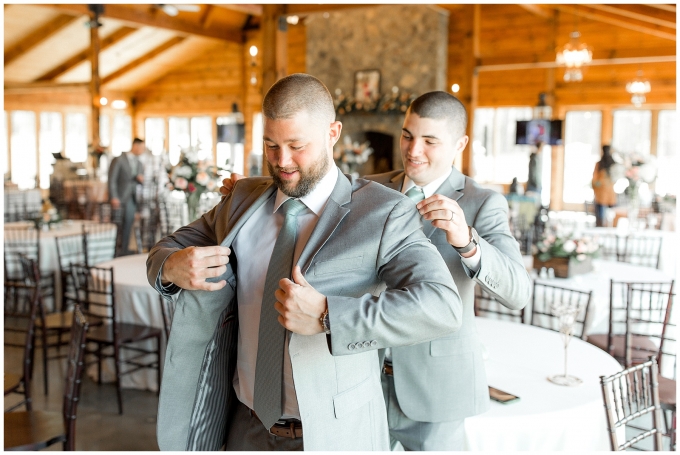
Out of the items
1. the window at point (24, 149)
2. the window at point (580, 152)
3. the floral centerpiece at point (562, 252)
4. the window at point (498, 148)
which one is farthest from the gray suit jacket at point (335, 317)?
the window at point (24, 149)

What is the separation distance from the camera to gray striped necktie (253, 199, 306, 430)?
5.23ft

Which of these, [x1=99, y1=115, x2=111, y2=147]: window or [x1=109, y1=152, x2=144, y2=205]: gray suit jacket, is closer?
[x1=109, y1=152, x2=144, y2=205]: gray suit jacket

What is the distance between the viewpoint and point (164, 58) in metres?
18.0

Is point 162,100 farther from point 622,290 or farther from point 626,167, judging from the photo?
point 622,290

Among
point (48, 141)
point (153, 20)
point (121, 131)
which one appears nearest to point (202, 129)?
point (121, 131)

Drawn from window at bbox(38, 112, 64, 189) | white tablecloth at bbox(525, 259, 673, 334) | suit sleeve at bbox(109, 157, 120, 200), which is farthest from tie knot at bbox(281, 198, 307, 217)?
window at bbox(38, 112, 64, 189)

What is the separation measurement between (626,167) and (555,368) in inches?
239

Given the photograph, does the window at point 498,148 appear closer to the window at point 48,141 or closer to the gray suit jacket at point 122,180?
the gray suit jacket at point 122,180

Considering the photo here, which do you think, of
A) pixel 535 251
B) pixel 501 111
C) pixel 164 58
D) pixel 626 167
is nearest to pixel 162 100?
pixel 164 58

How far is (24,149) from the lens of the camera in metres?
17.7

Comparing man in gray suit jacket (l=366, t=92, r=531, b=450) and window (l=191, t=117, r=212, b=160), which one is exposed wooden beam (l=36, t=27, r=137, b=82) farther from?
man in gray suit jacket (l=366, t=92, r=531, b=450)

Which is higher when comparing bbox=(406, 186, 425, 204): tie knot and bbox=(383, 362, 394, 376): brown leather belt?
bbox=(406, 186, 425, 204): tie knot

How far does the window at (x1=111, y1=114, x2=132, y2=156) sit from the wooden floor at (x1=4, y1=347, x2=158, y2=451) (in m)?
15.3

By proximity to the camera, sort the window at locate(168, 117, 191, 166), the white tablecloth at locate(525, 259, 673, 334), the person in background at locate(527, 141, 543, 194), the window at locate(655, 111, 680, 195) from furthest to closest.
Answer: the window at locate(168, 117, 191, 166), the window at locate(655, 111, 680, 195), the person in background at locate(527, 141, 543, 194), the white tablecloth at locate(525, 259, 673, 334)
